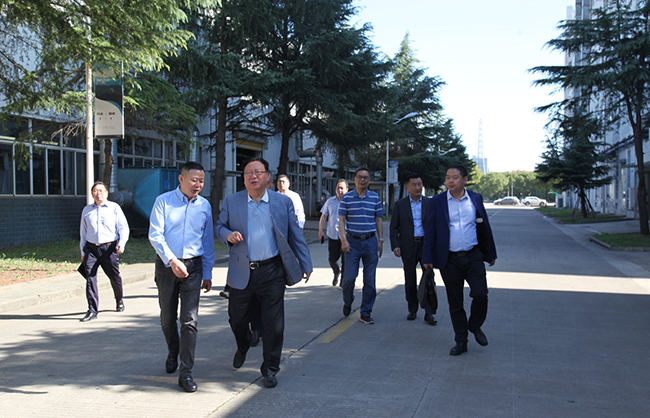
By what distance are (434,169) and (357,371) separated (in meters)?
41.3

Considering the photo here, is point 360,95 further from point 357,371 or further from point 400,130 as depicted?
point 357,371

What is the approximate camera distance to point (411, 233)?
23.6 ft

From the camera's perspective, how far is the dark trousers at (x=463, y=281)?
5566 mm

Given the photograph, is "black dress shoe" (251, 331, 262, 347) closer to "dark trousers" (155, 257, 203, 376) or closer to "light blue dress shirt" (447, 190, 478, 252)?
"dark trousers" (155, 257, 203, 376)

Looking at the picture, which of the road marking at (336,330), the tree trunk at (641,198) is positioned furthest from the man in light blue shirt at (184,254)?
the tree trunk at (641,198)

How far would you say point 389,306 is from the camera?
8172mm

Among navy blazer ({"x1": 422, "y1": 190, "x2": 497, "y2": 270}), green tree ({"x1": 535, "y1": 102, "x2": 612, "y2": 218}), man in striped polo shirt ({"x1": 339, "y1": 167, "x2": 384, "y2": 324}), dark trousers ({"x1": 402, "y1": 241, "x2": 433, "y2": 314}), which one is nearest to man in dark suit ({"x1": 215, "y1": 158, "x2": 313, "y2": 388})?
navy blazer ({"x1": 422, "y1": 190, "x2": 497, "y2": 270})

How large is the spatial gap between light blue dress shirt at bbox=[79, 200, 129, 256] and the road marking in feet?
10.1

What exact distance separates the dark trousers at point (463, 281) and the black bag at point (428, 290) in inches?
16.9

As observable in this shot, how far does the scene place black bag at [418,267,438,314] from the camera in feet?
20.4

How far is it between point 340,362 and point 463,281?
152cm

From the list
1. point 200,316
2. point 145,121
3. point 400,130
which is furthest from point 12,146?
point 400,130

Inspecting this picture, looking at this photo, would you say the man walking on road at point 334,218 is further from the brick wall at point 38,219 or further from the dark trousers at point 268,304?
the brick wall at point 38,219

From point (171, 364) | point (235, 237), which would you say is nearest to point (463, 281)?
point (235, 237)
